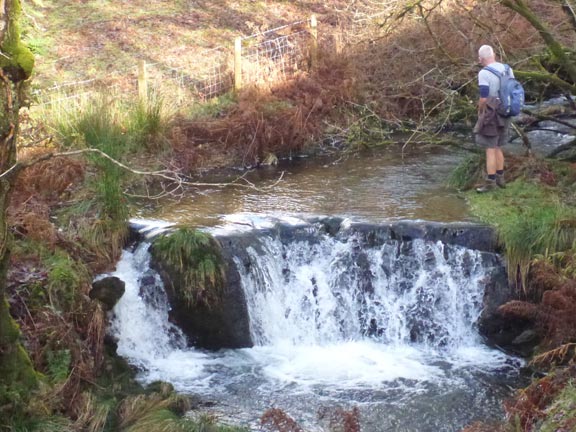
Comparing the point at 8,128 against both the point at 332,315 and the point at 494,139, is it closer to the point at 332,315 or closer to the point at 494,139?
the point at 332,315

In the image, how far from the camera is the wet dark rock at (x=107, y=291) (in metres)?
8.14

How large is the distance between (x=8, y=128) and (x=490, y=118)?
5730 mm

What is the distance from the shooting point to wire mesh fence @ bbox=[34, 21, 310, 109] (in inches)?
558

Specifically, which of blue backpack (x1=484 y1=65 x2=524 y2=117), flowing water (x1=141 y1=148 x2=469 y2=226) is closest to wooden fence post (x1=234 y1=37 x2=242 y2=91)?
flowing water (x1=141 y1=148 x2=469 y2=226)

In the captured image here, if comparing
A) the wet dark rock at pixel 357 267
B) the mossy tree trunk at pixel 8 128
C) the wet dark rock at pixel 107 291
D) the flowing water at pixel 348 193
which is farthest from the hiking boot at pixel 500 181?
the mossy tree trunk at pixel 8 128

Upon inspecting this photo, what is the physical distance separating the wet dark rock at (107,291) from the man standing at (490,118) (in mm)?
4503

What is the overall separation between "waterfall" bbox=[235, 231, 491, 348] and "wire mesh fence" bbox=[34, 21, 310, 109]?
5153 millimetres

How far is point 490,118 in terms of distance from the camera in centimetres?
Answer: 941

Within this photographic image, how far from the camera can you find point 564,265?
27.1 feet

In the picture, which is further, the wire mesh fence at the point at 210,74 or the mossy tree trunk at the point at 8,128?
the wire mesh fence at the point at 210,74

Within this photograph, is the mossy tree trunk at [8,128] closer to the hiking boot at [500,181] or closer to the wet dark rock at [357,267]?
the wet dark rock at [357,267]

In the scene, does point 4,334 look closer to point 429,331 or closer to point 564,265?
point 429,331

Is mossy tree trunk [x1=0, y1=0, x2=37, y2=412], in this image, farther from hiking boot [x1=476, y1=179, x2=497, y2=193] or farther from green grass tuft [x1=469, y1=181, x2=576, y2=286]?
hiking boot [x1=476, y1=179, x2=497, y2=193]

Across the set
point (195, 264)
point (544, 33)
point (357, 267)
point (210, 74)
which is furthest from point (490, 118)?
point (210, 74)
